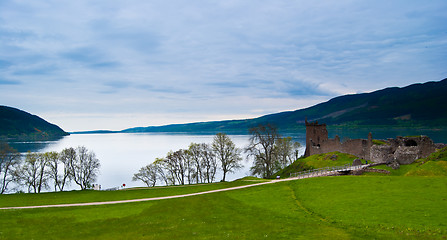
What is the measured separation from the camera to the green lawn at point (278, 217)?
18250 millimetres

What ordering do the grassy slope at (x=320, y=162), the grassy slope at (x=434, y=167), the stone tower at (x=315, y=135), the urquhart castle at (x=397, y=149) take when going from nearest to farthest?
1. the grassy slope at (x=434, y=167)
2. the urquhart castle at (x=397, y=149)
3. the grassy slope at (x=320, y=162)
4. the stone tower at (x=315, y=135)

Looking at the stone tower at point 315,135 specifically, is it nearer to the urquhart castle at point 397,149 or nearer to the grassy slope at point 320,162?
the grassy slope at point 320,162

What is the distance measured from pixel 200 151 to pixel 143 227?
53469mm

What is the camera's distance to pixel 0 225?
24.4 m

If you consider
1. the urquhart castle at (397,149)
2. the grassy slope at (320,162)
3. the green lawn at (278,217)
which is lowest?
the grassy slope at (320,162)

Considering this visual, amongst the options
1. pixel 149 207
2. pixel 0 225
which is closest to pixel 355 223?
pixel 149 207

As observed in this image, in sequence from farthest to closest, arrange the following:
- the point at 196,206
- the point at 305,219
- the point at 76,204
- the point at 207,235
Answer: the point at 76,204
the point at 196,206
the point at 305,219
the point at 207,235

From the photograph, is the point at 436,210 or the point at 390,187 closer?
the point at 436,210

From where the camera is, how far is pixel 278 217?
23.2m

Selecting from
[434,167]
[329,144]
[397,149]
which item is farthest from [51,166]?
[434,167]

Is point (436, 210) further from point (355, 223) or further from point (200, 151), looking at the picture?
point (200, 151)

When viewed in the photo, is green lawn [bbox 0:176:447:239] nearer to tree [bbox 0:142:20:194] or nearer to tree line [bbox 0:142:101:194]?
tree [bbox 0:142:20:194]

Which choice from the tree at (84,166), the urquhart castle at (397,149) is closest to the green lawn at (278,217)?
the urquhart castle at (397,149)

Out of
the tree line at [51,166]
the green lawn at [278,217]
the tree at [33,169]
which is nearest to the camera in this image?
the green lawn at [278,217]
